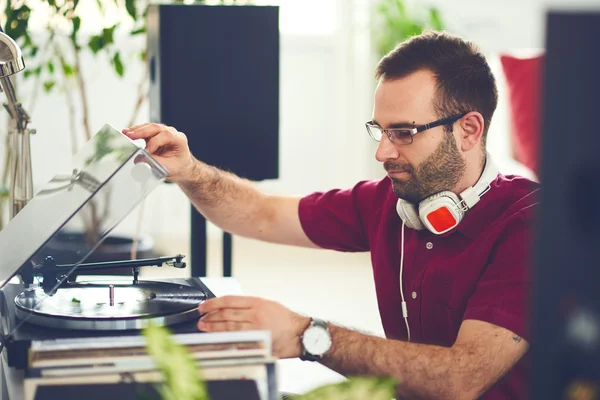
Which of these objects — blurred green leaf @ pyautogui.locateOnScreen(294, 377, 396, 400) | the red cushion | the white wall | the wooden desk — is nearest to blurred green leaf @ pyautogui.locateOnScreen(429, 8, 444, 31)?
the white wall

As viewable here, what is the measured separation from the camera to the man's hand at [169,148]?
1.48 meters

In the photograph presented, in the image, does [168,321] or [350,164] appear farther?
[350,164]

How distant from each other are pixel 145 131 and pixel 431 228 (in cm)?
52

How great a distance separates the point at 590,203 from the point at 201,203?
4.27 ft

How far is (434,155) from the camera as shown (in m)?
1.50

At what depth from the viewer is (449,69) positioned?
1488 millimetres

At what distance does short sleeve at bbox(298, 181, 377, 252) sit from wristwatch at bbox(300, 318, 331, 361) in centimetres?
58

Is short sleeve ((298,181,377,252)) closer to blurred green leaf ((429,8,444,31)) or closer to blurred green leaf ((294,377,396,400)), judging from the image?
blurred green leaf ((294,377,396,400))

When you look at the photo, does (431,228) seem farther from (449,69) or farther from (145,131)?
(145,131)

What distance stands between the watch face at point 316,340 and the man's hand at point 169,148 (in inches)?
19.0

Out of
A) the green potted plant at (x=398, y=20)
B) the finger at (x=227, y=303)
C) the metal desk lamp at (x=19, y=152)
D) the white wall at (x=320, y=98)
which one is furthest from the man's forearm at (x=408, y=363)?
the white wall at (x=320, y=98)

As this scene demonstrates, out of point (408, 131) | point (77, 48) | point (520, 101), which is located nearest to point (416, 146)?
point (408, 131)

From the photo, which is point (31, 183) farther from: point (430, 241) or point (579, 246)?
point (579, 246)

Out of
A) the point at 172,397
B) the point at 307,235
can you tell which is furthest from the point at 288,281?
the point at 172,397
